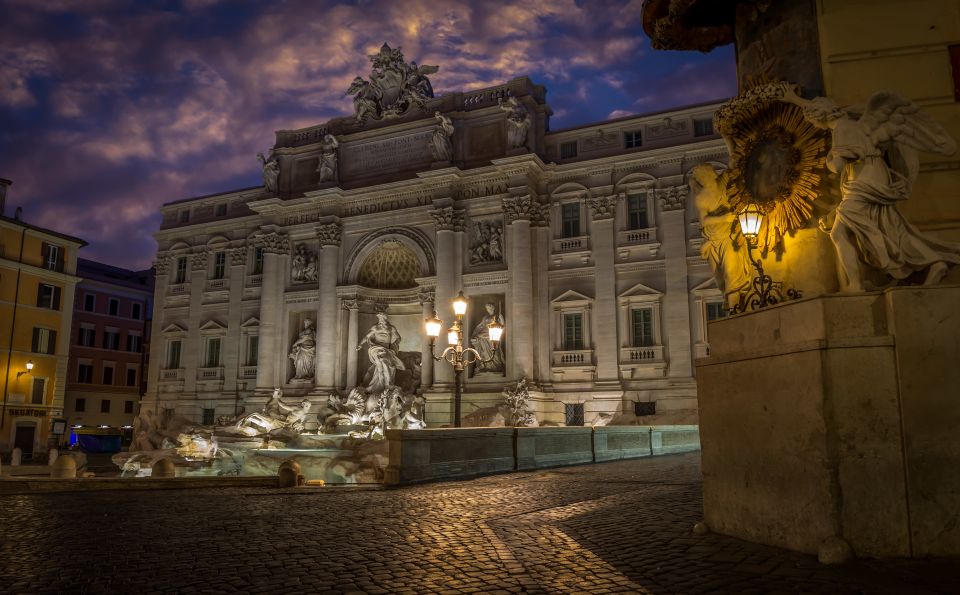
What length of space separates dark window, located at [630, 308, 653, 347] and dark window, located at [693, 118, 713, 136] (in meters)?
7.66

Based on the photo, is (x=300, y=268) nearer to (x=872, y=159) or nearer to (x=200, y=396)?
(x=200, y=396)

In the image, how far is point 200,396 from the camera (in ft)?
122

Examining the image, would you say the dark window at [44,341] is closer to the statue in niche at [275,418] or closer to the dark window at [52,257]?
the dark window at [52,257]

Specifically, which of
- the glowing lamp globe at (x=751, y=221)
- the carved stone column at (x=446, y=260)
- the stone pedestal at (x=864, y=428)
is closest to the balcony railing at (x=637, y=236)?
the carved stone column at (x=446, y=260)

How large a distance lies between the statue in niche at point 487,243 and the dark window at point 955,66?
2402cm

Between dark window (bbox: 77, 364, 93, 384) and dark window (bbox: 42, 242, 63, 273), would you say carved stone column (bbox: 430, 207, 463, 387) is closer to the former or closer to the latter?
dark window (bbox: 42, 242, 63, 273)

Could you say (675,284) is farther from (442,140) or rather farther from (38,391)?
(38,391)

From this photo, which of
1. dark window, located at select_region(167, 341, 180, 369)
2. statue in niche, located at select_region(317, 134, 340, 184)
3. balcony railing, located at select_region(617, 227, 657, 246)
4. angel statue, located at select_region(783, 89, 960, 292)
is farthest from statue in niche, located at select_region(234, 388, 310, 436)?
angel statue, located at select_region(783, 89, 960, 292)

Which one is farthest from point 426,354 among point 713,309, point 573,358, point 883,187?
point 883,187

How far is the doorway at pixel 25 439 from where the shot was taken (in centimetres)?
3516

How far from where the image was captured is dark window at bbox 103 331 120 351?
50938 millimetres

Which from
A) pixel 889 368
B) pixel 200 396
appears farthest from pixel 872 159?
pixel 200 396

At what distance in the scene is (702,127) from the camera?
2917 centimetres

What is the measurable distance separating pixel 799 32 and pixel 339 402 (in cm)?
2657
